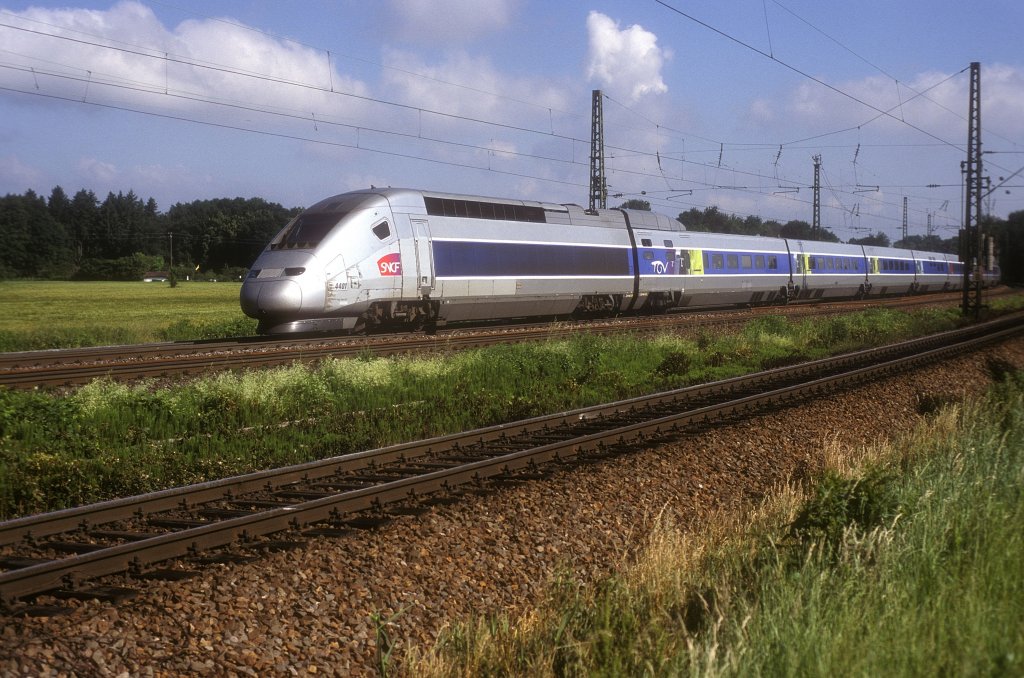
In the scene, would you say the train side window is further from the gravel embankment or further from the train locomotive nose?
the gravel embankment

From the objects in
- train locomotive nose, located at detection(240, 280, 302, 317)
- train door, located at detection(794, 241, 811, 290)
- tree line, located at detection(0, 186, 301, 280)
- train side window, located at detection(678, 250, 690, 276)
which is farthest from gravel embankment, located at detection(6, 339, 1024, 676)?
tree line, located at detection(0, 186, 301, 280)

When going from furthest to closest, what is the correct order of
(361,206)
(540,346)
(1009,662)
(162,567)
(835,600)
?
(361,206), (540,346), (162,567), (835,600), (1009,662)

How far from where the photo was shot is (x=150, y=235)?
374ft

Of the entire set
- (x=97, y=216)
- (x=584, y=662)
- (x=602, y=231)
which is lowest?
(x=584, y=662)

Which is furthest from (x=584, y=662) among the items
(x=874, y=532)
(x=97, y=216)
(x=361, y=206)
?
(x=97, y=216)

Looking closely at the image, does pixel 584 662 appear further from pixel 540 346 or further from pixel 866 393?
pixel 540 346

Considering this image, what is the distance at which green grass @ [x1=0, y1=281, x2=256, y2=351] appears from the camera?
24.9 metres

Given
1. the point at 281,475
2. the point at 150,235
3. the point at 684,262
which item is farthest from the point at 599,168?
the point at 150,235

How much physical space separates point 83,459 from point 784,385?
11590mm

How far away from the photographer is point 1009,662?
13.0 feet

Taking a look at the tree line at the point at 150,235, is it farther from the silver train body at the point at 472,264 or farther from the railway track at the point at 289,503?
the railway track at the point at 289,503

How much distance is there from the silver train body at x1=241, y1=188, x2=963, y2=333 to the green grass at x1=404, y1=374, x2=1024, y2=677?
12943mm

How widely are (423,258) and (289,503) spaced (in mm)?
14470

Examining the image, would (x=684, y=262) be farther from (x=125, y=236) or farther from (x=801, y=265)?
(x=125, y=236)
